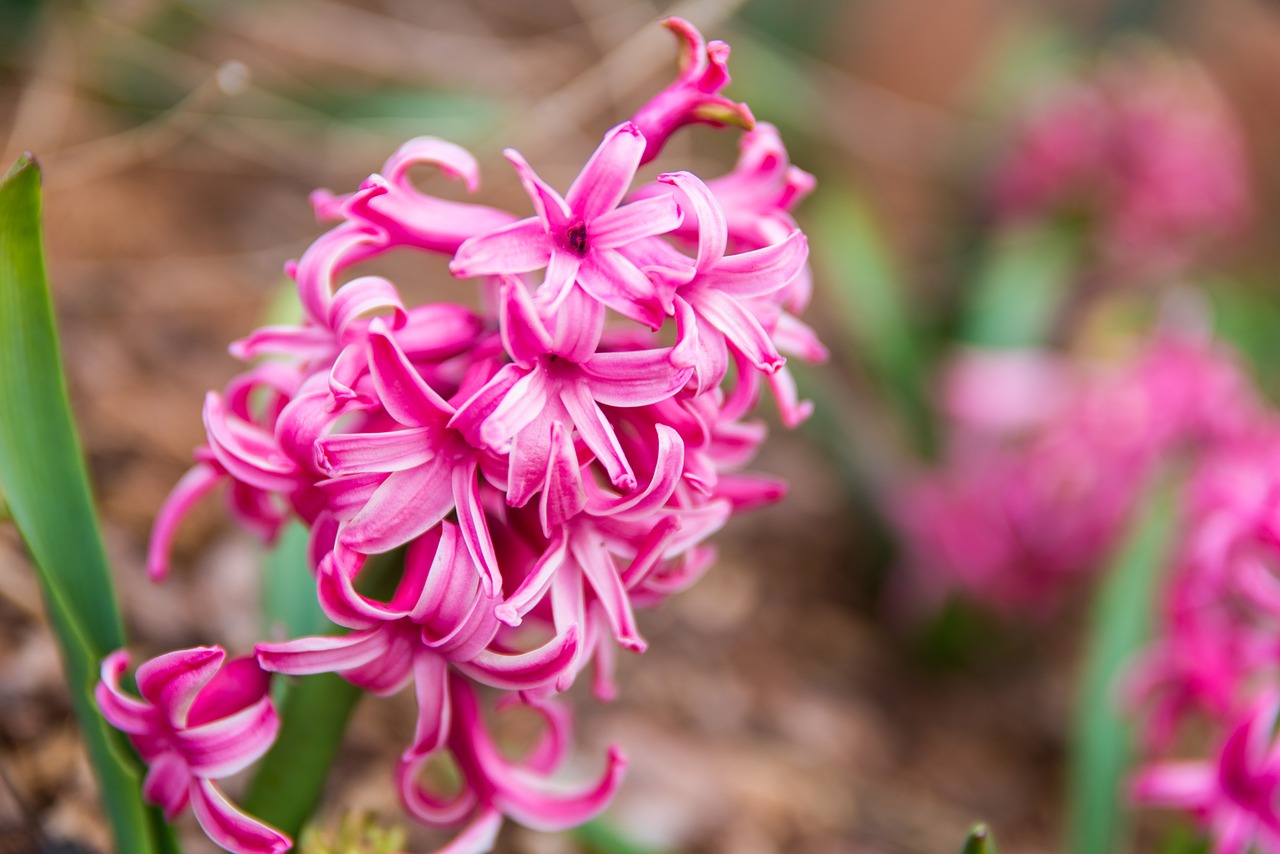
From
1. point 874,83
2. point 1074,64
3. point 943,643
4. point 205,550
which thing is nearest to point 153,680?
point 205,550

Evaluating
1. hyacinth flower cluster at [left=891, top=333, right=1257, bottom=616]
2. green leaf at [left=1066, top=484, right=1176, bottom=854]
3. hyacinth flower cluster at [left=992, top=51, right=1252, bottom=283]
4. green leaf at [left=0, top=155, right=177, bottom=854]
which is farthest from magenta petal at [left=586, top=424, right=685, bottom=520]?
hyacinth flower cluster at [left=992, top=51, right=1252, bottom=283]

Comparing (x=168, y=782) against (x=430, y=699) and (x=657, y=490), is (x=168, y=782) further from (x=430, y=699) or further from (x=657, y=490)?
(x=657, y=490)

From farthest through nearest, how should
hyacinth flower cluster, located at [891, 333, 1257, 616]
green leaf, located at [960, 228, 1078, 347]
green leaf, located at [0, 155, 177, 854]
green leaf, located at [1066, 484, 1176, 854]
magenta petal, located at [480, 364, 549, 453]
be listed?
green leaf, located at [960, 228, 1078, 347]
hyacinth flower cluster, located at [891, 333, 1257, 616]
green leaf, located at [1066, 484, 1176, 854]
green leaf, located at [0, 155, 177, 854]
magenta petal, located at [480, 364, 549, 453]

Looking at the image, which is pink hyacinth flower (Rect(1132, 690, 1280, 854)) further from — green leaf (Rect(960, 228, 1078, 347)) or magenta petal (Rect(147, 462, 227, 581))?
green leaf (Rect(960, 228, 1078, 347))

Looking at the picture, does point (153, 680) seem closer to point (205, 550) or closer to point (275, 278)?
point (205, 550)

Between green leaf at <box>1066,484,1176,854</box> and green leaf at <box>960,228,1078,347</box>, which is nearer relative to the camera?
green leaf at <box>1066,484,1176,854</box>

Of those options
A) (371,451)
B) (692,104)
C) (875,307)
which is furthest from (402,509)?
(875,307)
